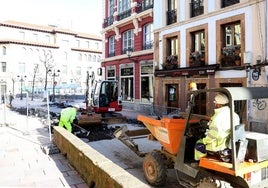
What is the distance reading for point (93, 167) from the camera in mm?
5531

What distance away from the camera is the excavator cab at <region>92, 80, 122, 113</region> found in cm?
1809

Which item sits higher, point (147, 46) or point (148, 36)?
point (148, 36)

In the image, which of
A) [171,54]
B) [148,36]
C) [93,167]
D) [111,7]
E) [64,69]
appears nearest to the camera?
[93,167]

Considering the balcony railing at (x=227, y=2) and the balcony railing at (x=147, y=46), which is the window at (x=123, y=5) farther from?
the balcony railing at (x=227, y=2)

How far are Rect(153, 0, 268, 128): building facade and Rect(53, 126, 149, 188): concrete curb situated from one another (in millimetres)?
7061

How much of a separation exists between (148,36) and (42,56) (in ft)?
138

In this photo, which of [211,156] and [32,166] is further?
[32,166]

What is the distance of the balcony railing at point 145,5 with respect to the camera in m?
21.8

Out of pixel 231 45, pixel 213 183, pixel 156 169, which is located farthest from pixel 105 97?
pixel 213 183

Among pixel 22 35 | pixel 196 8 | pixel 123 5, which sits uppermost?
pixel 22 35

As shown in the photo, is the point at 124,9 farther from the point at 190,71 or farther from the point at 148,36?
the point at 190,71

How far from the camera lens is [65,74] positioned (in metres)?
62.4

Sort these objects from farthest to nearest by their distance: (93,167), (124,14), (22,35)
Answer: (22,35) → (124,14) → (93,167)

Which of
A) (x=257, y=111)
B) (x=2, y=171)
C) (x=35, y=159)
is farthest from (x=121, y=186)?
(x=257, y=111)
